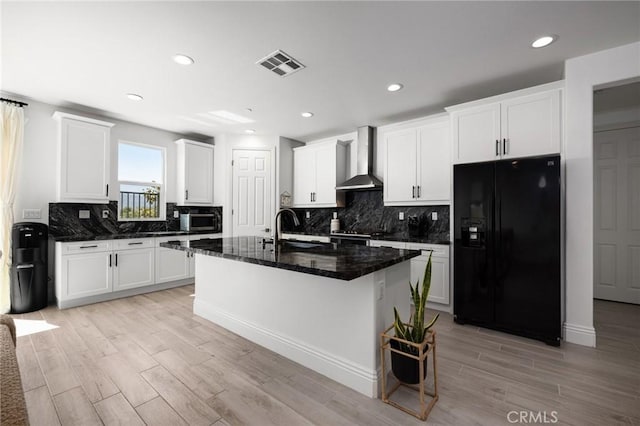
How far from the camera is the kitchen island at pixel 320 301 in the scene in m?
1.87

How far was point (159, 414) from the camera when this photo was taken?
1.70 m

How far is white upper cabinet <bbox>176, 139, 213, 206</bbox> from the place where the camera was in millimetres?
4996

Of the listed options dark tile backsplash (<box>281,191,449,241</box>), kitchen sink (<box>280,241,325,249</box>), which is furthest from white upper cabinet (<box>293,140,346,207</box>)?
kitchen sink (<box>280,241,325,249</box>)

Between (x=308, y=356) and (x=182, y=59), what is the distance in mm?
2867

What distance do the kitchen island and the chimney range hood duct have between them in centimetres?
215

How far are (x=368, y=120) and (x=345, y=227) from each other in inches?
75.4

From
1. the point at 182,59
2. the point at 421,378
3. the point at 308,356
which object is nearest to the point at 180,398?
the point at 308,356

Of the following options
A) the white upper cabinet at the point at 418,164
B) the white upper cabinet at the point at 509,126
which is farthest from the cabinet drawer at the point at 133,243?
the white upper cabinet at the point at 509,126

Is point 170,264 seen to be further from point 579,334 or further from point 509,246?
point 579,334

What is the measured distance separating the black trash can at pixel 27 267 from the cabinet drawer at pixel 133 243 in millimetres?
749

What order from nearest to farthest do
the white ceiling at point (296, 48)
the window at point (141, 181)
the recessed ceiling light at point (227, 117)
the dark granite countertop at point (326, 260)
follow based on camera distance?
the dark granite countertop at point (326, 260), the white ceiling at point (296, 48), the recessed ceiling light at point (227, 117), the window at point (141, 181)

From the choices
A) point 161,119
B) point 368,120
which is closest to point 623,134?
point 368,120

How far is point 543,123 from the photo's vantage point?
2855mm

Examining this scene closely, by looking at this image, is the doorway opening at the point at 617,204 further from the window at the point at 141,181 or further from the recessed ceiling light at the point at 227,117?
the window at the point at 141,181
